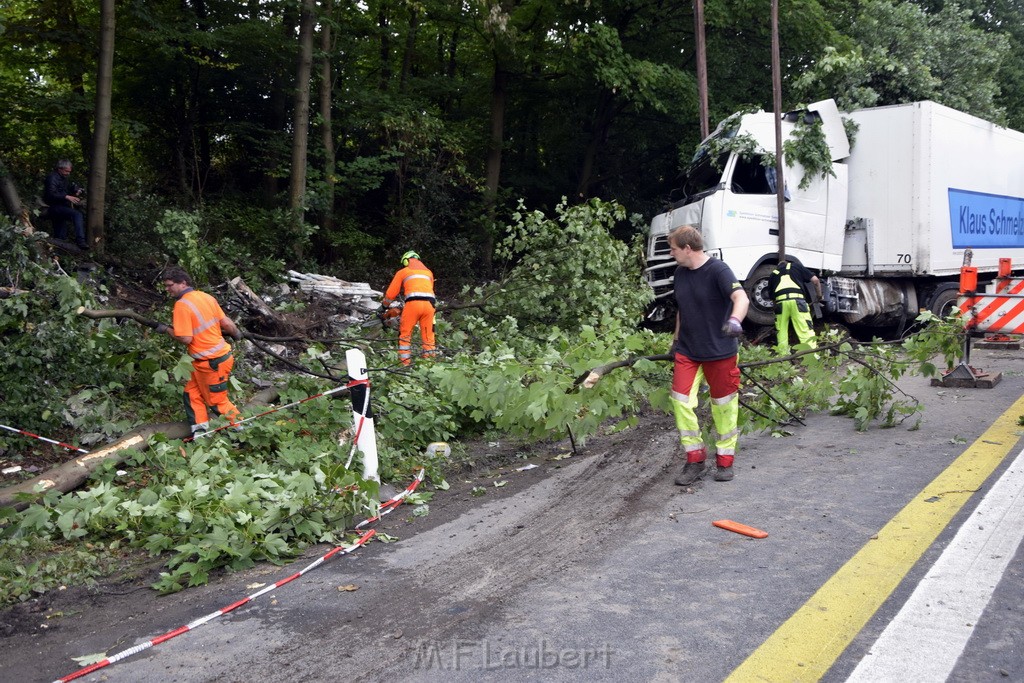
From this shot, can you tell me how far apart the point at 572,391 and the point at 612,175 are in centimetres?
1578

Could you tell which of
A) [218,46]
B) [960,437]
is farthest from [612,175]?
[960,437]

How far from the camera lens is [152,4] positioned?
14703mm

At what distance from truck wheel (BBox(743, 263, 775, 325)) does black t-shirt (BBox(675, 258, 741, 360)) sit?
7.50m

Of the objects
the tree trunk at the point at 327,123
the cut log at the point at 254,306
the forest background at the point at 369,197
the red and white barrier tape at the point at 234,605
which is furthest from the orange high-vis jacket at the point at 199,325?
the tree trunk at the point at 327,123

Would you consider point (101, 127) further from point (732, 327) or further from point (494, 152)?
point (732, 327)

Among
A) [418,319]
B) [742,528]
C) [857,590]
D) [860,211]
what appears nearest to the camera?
[857,590]

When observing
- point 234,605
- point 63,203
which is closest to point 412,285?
point 63,203

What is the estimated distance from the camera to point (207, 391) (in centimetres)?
652

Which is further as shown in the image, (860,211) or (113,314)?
(860,211)

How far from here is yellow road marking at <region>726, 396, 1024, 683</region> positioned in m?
2.83

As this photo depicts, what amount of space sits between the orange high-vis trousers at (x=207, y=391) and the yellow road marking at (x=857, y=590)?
4.57 m

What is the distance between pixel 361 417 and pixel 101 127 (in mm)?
9009

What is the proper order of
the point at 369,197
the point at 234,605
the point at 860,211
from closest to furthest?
the point at 234,605
the point at 860,211
the point at 369,197

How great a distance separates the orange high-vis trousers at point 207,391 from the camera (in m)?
6.45
